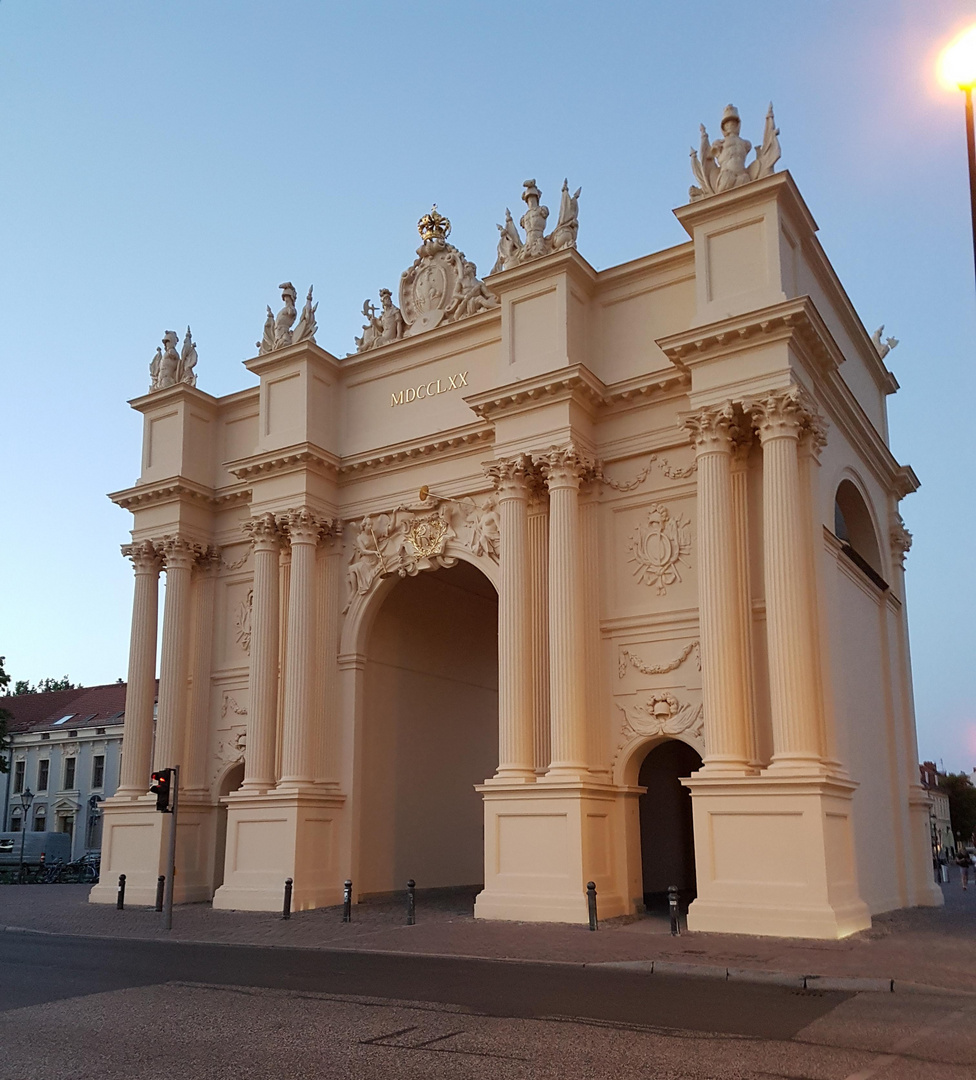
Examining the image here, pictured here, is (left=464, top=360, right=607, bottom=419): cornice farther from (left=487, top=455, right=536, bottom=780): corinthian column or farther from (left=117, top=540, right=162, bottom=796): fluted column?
(left=117, top=540, right=162, bottom=796): fluted column

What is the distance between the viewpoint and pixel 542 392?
72.6 feet

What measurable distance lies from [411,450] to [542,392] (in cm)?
453

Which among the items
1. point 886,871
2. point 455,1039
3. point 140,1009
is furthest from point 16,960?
point 886,871

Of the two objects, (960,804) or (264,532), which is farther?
(960,804)

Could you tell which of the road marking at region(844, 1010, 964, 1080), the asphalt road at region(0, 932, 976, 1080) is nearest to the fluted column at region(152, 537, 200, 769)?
the asphalt road at region(0, 932, 976, 1080)

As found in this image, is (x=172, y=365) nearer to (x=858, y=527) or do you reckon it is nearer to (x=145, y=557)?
(x=145, y=557)

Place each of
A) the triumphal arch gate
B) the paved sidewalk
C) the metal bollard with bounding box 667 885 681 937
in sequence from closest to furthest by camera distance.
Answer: the paved sidewalk → the metal bollard with bounding box 667 885 681 937 → the triumphal arch gate

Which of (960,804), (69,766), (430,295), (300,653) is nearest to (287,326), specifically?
(430,295)

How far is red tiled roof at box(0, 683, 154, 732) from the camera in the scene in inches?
2594

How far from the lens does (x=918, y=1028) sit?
9.48m

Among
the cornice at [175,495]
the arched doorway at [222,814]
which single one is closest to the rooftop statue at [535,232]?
the cornice at [175,495]

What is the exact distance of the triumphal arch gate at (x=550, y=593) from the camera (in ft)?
63.3

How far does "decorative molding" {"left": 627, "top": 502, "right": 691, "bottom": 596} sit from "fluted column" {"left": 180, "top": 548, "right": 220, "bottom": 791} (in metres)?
12.6

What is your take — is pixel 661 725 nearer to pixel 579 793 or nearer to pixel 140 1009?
pixel 579 793
